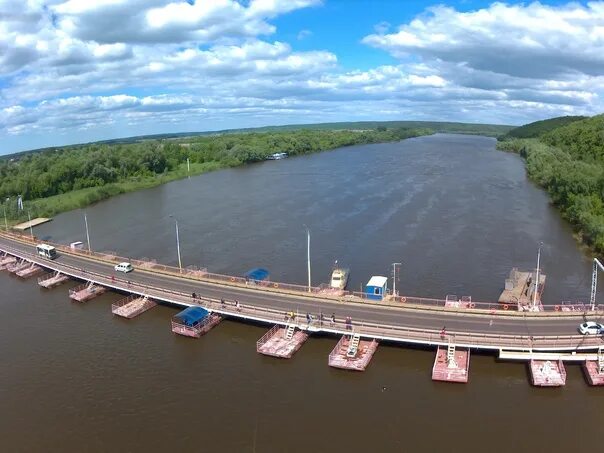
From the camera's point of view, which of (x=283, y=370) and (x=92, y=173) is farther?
(x=92, y=173)

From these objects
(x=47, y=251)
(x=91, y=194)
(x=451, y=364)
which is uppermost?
(x=91, y=194)

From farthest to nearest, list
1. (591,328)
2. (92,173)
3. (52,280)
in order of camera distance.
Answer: (92,173) < (52,280) < (591,328)

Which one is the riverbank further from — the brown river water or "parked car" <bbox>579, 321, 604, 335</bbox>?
"parked car" <bbox>579, 321, 604, 335</bbox>

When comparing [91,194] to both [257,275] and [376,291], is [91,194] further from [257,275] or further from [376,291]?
[376,291]

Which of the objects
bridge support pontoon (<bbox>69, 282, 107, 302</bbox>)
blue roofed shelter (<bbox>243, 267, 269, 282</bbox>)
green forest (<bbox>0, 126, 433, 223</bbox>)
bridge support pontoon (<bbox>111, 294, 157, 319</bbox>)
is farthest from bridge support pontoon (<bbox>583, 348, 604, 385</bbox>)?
green forest (<bbox>0, 126, 433, 223</bbox>)

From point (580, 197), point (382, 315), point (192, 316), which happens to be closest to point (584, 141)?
point (580, 197)

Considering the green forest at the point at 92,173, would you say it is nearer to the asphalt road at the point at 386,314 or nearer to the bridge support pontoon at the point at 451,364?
the asphalt road at the point at 386,314

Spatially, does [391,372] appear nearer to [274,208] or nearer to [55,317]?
[55,317]
